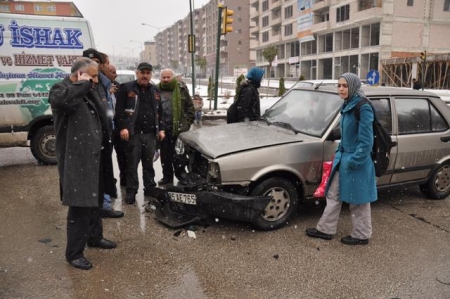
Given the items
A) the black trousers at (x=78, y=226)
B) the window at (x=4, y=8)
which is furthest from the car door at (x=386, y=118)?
the window at (x=4, y=8)

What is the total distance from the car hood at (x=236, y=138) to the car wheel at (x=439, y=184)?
231 centimetres

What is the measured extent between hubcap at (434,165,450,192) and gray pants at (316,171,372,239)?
2.10 metres

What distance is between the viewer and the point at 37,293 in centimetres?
322

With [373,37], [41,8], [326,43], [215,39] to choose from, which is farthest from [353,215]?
[215,39]

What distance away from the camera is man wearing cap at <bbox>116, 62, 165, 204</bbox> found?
530 cm

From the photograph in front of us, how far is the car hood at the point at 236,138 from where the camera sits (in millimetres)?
4445

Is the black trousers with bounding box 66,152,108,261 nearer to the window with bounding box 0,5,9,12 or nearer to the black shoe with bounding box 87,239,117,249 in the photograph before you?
the black shoe with bounding box 87,239,117,249

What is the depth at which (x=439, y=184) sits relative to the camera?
5.73 m

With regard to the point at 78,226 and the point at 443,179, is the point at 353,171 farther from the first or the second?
the point at 78,226

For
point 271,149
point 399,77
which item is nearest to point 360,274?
point 271,149

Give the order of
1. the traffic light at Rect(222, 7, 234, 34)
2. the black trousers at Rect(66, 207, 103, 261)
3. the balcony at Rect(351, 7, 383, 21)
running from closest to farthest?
1. the black trousers at Rect(66, 207, 103, 261)
2. the traffic light at Rect(222, 7, 234, 34)
3. the balcony at Rect(351, 7, 383, 21)

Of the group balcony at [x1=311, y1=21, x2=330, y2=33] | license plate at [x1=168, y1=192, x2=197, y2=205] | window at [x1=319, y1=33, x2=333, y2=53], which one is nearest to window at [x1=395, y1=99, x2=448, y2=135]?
license plate at [x1=168, y1=192, x2=197, y2=205]

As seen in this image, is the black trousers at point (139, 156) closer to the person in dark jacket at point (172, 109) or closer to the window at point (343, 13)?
the person in dark jacket at point (172, 109)

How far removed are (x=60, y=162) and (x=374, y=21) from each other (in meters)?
42.2
